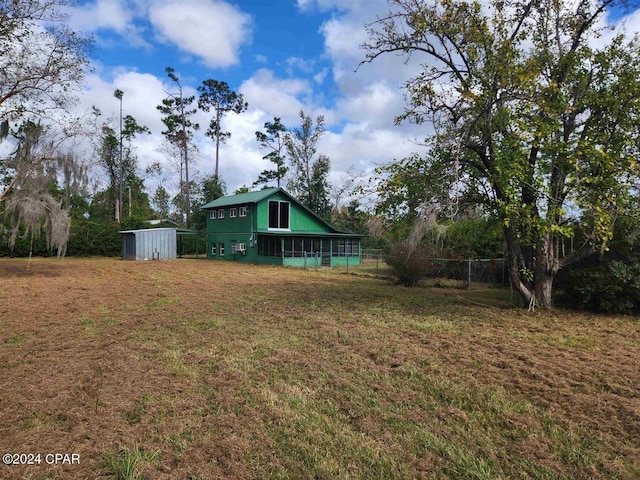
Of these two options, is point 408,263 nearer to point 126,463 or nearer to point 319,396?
point 319,396

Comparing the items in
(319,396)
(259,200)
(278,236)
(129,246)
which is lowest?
(319,396)

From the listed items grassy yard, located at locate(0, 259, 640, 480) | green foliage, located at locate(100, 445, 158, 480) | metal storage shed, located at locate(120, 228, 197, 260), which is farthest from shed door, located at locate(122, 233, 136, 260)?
green foliage, located at locate(100, 445, 158, 480)

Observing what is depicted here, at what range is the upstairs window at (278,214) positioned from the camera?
92.7 feet

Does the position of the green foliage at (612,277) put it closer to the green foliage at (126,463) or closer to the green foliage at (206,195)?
the green foliage at (126,463)

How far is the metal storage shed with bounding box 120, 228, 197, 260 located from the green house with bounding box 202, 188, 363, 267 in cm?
399

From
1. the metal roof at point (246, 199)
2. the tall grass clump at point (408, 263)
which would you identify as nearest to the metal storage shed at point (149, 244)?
the metal roof at point (246, 199)

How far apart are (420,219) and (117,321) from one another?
23.1 ft

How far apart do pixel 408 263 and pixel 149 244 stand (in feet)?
70.1

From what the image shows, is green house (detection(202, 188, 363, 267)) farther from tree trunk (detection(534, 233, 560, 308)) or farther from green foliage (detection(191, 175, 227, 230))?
tree trunk (detection(534, 233, 560, 308))

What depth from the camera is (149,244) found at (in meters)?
29.0

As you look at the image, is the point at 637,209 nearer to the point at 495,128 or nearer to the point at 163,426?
the point at 495,128

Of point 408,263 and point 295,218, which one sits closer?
point 408,263

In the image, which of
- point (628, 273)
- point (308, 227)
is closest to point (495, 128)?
point (628, 273)

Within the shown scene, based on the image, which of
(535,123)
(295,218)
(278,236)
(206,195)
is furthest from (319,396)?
(206,195)
